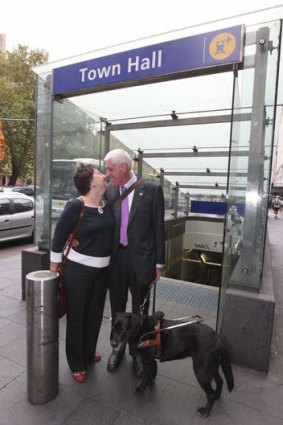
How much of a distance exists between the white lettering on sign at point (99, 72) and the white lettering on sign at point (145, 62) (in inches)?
Result: 6.4

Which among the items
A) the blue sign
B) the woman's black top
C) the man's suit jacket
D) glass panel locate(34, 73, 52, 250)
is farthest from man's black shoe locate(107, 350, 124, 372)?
the blue sign

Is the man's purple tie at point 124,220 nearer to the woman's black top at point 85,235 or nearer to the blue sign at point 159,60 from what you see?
the woman's black top at point 85,235

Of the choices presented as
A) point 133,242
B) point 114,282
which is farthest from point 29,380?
point 133,242

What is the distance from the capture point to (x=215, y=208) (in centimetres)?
1088

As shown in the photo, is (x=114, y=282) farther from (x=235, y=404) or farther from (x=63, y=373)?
(x=235, y=404)

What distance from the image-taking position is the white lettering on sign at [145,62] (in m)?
3.05

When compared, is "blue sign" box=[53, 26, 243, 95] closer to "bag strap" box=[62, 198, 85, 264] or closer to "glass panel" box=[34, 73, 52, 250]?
"glass panel" box=[34, 73, 52, 250]

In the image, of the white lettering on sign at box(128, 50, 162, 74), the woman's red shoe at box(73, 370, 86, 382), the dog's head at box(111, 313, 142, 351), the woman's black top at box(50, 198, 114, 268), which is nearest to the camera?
the dog's head at box(111, 313, 142, 351)

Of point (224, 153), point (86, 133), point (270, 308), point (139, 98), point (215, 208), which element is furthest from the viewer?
point (215, 208)

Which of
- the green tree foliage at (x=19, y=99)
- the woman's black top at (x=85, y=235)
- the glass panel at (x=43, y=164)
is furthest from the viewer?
the green tree foliage at (x=19, y=99)

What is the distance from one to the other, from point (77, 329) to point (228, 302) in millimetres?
1413

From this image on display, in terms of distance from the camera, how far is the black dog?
2.13 meters

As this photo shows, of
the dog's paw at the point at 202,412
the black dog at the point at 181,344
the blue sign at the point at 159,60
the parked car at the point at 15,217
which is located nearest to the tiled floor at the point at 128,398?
the dog's paw at the point at 202,412

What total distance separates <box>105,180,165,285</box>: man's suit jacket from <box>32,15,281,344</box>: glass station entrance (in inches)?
26.0
